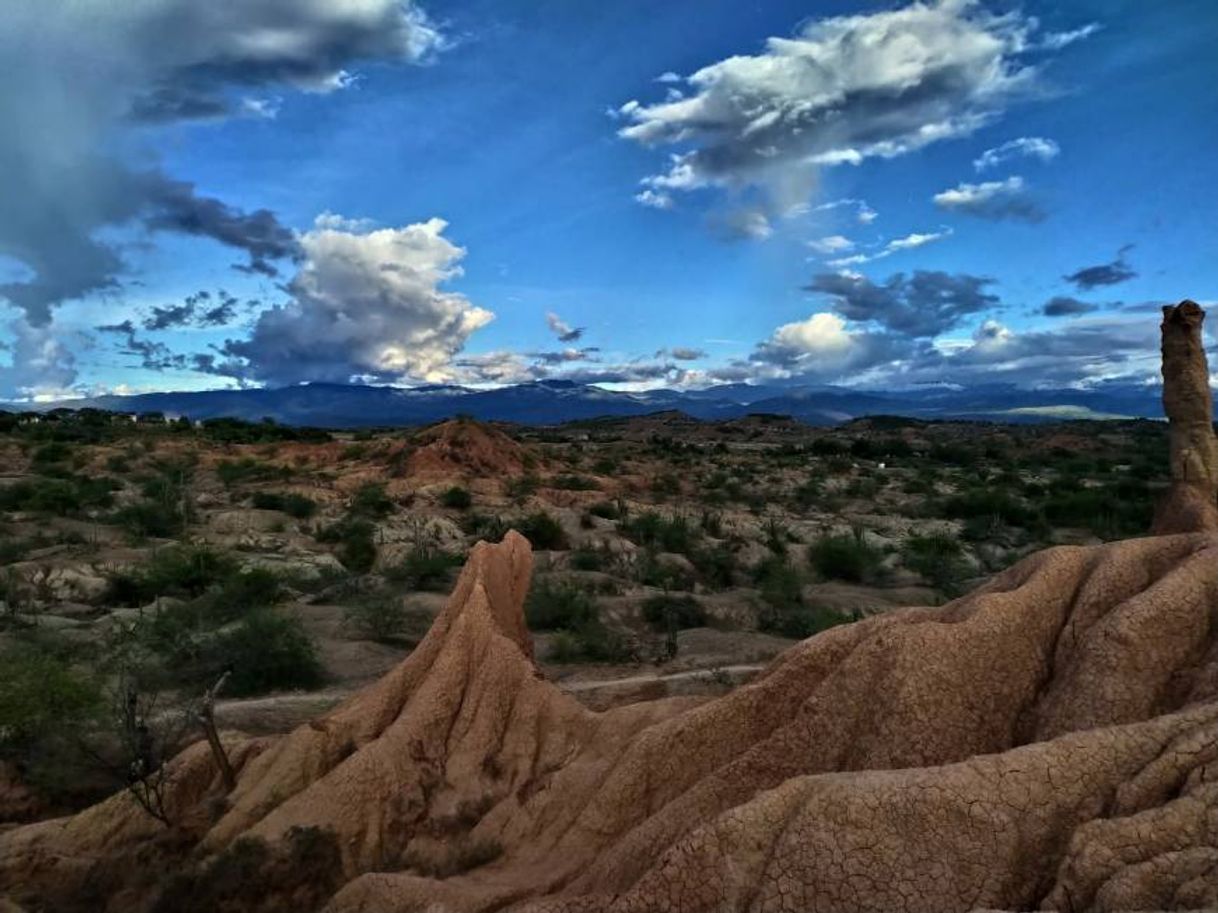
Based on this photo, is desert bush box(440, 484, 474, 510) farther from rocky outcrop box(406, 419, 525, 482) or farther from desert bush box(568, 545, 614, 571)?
desert bush box(568, 545, 614, 571)

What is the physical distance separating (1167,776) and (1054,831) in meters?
0.70

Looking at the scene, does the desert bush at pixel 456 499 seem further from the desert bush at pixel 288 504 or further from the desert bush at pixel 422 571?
the desert bush at pixel 422 571

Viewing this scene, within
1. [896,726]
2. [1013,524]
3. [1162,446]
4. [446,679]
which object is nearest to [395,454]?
[1013,524]

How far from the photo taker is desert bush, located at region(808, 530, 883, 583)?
3210 centimetres

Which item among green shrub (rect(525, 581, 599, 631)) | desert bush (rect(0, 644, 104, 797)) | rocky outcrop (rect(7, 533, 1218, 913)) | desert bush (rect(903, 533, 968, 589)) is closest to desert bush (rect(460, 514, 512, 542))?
green shrub (rect(525, 581, 599, 631))

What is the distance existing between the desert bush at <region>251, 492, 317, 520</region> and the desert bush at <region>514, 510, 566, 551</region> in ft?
36.4

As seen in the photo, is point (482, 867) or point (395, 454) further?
point (395, 454)

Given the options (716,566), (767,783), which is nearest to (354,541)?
(716,566)

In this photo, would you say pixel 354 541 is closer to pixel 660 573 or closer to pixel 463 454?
pixel 660 573

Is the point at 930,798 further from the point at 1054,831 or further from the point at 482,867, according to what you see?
the point at 482,867

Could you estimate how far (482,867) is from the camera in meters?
8.89

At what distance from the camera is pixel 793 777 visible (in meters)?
6.40

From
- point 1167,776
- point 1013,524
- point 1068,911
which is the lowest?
point 1013,524

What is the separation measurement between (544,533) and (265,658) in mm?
19364
